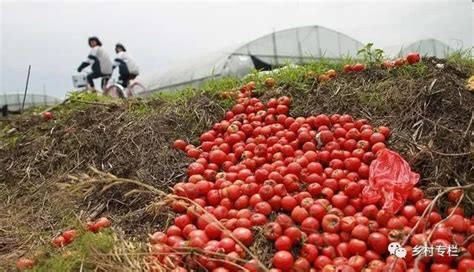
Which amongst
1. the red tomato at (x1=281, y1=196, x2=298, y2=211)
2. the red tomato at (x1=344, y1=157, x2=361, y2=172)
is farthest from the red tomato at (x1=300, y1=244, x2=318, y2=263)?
the red tomato at (x1=344, y1=157, x2=361, y2=172)

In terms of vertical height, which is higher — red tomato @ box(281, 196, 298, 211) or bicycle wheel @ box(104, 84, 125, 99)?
red tomato @ box(281, 196, 298, 211)

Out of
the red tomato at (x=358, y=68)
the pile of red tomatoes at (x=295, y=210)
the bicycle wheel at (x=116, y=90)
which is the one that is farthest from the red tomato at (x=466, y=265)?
the bicycle wheel at (x=116, y=90)

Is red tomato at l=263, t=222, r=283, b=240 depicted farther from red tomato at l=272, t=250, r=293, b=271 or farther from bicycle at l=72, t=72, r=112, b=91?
bicycle at l=72, t=72, r=112, b=91

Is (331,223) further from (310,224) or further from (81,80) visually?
(81,80)

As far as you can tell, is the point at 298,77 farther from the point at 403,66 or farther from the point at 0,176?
the point at 0,176

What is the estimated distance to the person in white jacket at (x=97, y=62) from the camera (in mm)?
9234

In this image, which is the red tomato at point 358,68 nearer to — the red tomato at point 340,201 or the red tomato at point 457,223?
the red tomato at point 340,201

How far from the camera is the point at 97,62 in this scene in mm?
9266

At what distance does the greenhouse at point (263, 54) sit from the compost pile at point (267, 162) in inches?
363

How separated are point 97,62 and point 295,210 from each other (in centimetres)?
746

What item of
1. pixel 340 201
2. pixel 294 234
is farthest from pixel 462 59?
pixel 294 234

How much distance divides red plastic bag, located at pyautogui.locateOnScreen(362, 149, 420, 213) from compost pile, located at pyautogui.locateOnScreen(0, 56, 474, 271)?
51 millimetres

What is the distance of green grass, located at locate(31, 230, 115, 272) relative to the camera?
2.12 metres

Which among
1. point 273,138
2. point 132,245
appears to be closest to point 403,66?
point 273,138
